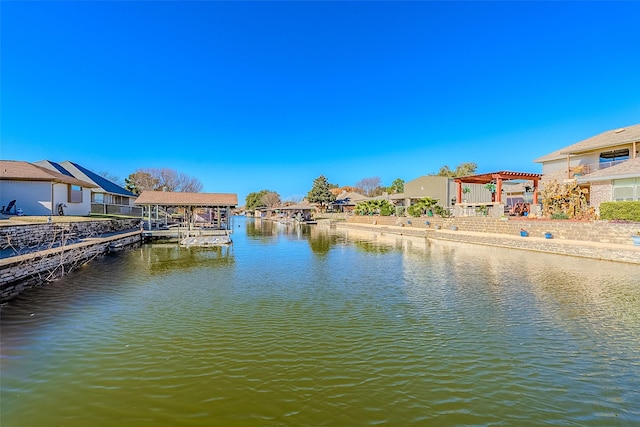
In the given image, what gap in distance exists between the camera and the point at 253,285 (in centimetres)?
1039

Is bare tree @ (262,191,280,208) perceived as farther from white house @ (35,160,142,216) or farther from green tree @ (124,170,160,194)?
white house @ (35,160,142,216)

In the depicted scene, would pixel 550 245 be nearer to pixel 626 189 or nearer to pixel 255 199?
pixel 626 189

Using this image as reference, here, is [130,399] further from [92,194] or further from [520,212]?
[92,194]

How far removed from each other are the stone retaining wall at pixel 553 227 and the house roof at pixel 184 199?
17.9 meters

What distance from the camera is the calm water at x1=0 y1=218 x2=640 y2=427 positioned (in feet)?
12.5

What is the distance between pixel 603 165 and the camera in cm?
2195

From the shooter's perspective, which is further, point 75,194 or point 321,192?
point 321,192

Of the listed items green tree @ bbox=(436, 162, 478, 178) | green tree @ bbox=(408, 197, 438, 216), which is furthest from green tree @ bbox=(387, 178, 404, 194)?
green tree @ bbox=(408, 197, 438, 216)

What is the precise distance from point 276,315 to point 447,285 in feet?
18.7

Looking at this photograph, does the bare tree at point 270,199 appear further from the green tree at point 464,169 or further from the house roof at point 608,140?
the house roof at point 608,140

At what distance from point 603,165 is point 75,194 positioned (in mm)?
37695

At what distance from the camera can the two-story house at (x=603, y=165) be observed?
17.2 metres

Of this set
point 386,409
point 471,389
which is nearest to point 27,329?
point 386,409

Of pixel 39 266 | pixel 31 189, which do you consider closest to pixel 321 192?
pixel 31 189
